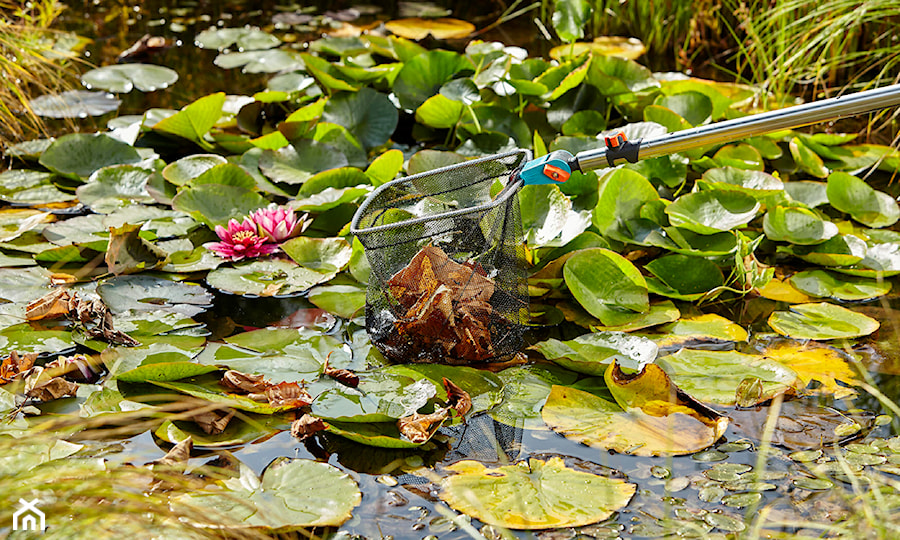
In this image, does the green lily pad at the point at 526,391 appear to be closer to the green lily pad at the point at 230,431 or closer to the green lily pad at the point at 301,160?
the green lily pad at the point at 230,431

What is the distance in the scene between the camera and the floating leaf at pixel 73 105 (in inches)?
129

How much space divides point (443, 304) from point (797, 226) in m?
1.14

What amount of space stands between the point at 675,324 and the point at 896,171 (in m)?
1.39

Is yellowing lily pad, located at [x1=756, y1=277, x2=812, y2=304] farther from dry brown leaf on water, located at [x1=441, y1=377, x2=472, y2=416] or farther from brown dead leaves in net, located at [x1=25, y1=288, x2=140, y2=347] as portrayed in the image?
brown dead leaves in net, located at [x1=25, y1=288, x2=140, y2=347]

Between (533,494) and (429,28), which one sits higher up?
(429,28)

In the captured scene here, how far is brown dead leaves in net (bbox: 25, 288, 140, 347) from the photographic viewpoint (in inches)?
71.7

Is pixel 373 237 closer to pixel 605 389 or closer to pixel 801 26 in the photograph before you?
pixel 605 389

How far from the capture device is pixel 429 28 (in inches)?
180

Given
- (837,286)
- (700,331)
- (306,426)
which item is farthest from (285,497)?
(837,286)

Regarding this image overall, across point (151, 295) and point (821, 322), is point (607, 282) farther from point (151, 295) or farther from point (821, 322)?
point (151, 295)

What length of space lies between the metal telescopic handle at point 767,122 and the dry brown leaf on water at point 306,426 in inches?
33.4

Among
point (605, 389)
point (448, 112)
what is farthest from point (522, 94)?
point (605, 389)

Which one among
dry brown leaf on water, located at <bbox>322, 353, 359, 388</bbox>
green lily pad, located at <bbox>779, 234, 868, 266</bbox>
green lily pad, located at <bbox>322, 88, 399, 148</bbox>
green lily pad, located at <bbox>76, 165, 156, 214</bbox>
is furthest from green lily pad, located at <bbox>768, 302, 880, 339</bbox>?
green lily pad, located at <bbox>76, 165, 156, 214</bbox>

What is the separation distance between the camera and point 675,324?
1.99 m
